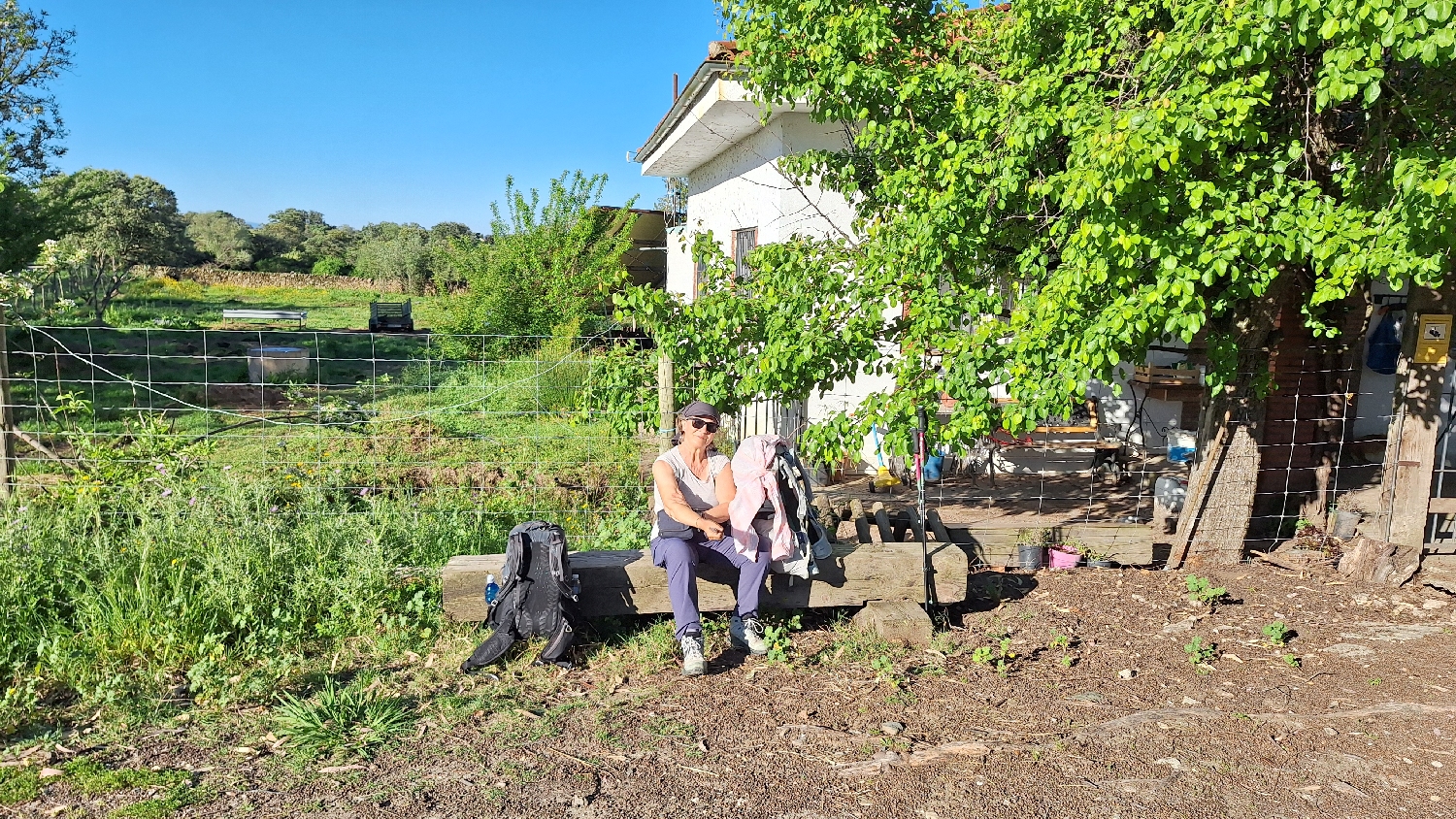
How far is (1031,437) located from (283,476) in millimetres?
6542

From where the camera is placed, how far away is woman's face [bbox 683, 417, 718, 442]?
4.97m

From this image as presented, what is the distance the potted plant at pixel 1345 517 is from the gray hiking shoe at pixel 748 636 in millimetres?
4765

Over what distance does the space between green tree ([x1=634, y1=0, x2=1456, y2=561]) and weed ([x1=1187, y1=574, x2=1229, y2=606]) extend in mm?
1064

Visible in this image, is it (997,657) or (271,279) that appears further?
(271,279)

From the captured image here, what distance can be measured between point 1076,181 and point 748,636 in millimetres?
2755

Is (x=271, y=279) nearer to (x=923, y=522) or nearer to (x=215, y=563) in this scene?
(x=215, y=563)

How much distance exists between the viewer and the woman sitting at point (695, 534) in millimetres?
4691

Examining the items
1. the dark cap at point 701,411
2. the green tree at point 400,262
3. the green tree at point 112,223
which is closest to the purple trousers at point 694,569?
the dark cap at point 701,411

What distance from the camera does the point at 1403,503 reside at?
6.38 m

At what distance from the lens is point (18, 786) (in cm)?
338

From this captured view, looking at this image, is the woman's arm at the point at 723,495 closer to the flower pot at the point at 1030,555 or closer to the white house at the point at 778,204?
the flower pot at the point at 1030,555

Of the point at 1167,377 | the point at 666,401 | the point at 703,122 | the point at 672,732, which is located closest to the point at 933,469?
the point at 1167,377

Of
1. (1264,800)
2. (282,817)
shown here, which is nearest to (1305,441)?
(1264,800)

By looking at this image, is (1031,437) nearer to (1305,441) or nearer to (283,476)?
(1305,441)
